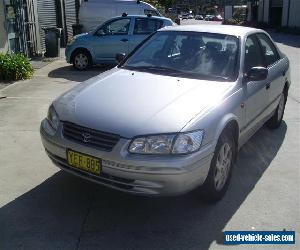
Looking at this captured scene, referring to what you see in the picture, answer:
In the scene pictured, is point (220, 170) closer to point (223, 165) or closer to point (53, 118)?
point (223, 165)

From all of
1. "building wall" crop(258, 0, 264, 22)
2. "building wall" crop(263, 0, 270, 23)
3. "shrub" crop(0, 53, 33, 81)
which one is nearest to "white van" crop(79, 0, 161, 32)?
"shrub" crop(0, 53, 33, 81)

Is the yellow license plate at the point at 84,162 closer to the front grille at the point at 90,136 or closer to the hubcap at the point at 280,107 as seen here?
the front grille at the point at 90,136

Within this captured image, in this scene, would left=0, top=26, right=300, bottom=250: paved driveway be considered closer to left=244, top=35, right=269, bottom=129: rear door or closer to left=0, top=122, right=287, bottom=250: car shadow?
left=0, top=122, right=287, bottom=250: car shadow

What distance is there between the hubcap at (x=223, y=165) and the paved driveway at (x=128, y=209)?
21 centimetres

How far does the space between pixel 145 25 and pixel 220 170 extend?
866 centimetres

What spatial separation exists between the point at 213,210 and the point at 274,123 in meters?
2.84

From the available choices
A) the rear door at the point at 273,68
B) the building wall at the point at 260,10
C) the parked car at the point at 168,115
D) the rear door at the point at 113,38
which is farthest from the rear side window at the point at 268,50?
the building wall at the point at 260,10

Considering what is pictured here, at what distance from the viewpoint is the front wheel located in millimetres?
3777

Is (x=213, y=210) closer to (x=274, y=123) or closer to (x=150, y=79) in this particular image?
(x=150, y=79)

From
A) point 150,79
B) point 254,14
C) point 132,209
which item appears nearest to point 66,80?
point 150,79

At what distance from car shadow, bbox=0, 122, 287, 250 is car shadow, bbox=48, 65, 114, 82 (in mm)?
6707

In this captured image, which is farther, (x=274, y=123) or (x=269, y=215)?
(x=274, y=123)

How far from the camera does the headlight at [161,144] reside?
336 centimetres

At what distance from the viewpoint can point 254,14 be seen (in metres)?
53.1
